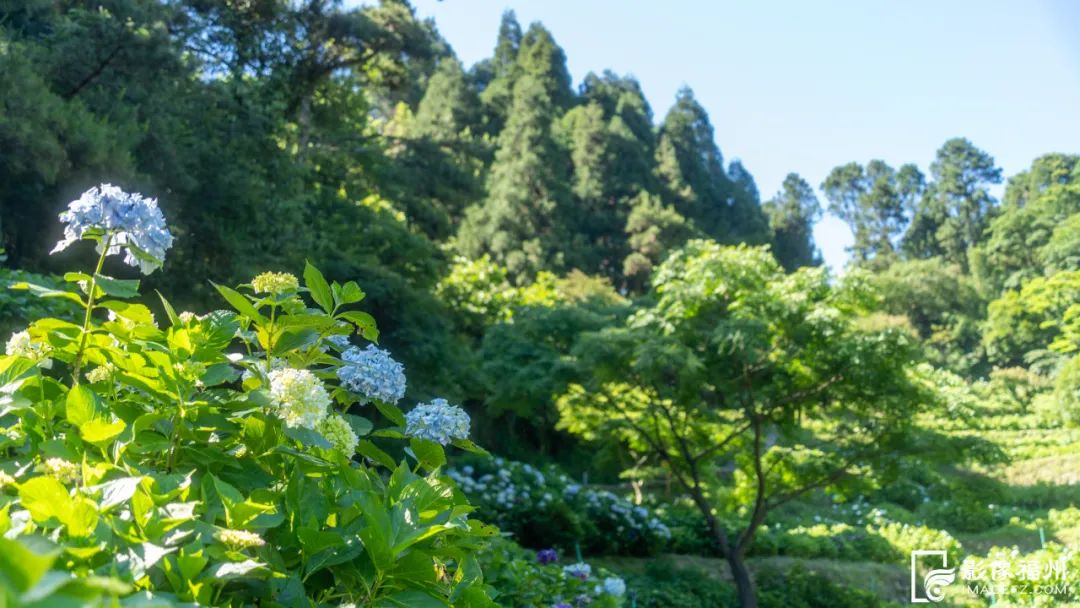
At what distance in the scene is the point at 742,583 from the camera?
838 cm

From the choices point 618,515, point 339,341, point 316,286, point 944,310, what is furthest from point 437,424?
point 944,310

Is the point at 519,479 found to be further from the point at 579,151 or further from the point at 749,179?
the point at 749,179

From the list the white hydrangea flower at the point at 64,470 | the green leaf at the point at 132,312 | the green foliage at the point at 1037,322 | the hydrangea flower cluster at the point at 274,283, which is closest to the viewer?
the white hydrangea flower at the point at 64,470

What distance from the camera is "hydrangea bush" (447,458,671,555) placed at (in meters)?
8.95

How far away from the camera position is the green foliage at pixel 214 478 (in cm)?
107

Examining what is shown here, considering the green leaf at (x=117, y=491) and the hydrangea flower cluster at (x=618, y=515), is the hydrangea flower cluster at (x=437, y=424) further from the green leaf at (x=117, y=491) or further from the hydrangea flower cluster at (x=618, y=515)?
the hydrangea flower cluster at (x=618, y=515)

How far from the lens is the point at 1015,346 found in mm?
31828

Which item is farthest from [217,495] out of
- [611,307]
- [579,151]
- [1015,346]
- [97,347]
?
[1015,346]

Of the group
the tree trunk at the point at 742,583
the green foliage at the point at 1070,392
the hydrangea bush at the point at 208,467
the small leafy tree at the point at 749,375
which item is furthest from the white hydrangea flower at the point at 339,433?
the green foliage at the point at 1070,392

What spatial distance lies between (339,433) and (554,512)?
7933mm

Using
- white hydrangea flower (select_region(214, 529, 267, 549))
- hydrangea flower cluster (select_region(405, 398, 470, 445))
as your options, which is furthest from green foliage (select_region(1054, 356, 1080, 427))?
white hydrangea flower (select_region(214, 529, 267, 549))

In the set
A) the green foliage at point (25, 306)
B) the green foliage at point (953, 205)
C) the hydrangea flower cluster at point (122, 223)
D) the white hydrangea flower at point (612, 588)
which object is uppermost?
the green foliage at point (953, 205)

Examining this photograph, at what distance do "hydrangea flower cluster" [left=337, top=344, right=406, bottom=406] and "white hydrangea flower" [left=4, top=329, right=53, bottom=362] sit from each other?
492 mm

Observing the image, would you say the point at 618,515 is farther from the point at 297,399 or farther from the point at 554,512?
the point at 297,399
